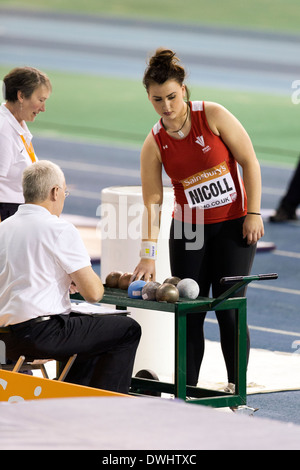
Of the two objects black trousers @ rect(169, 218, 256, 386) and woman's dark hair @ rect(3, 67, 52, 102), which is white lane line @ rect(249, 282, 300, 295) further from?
woman's dark hair @ rect(3, 67, 52, 102)

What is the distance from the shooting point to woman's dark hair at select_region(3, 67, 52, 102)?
21.6 ft

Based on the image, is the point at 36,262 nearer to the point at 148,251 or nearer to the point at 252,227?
the point at 148,251

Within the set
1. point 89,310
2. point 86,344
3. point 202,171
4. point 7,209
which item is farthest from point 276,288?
point 86,344

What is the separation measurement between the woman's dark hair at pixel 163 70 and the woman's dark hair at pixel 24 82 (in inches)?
39.1

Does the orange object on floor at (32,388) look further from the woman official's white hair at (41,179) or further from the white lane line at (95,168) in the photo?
the white lane line at (95,168)

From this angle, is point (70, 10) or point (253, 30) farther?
point (70, 10)

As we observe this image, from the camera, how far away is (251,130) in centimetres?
1962

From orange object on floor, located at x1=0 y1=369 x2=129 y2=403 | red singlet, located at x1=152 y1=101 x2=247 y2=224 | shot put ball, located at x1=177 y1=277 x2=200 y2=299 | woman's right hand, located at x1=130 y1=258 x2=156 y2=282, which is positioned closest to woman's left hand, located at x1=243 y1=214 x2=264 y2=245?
red singlet, located at x1=152 y1=101 x2=247 y2=224

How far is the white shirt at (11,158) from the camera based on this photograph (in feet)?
21.7

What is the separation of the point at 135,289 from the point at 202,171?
766 millimetres

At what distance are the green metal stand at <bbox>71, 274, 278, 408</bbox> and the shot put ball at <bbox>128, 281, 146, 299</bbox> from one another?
0.14ft
